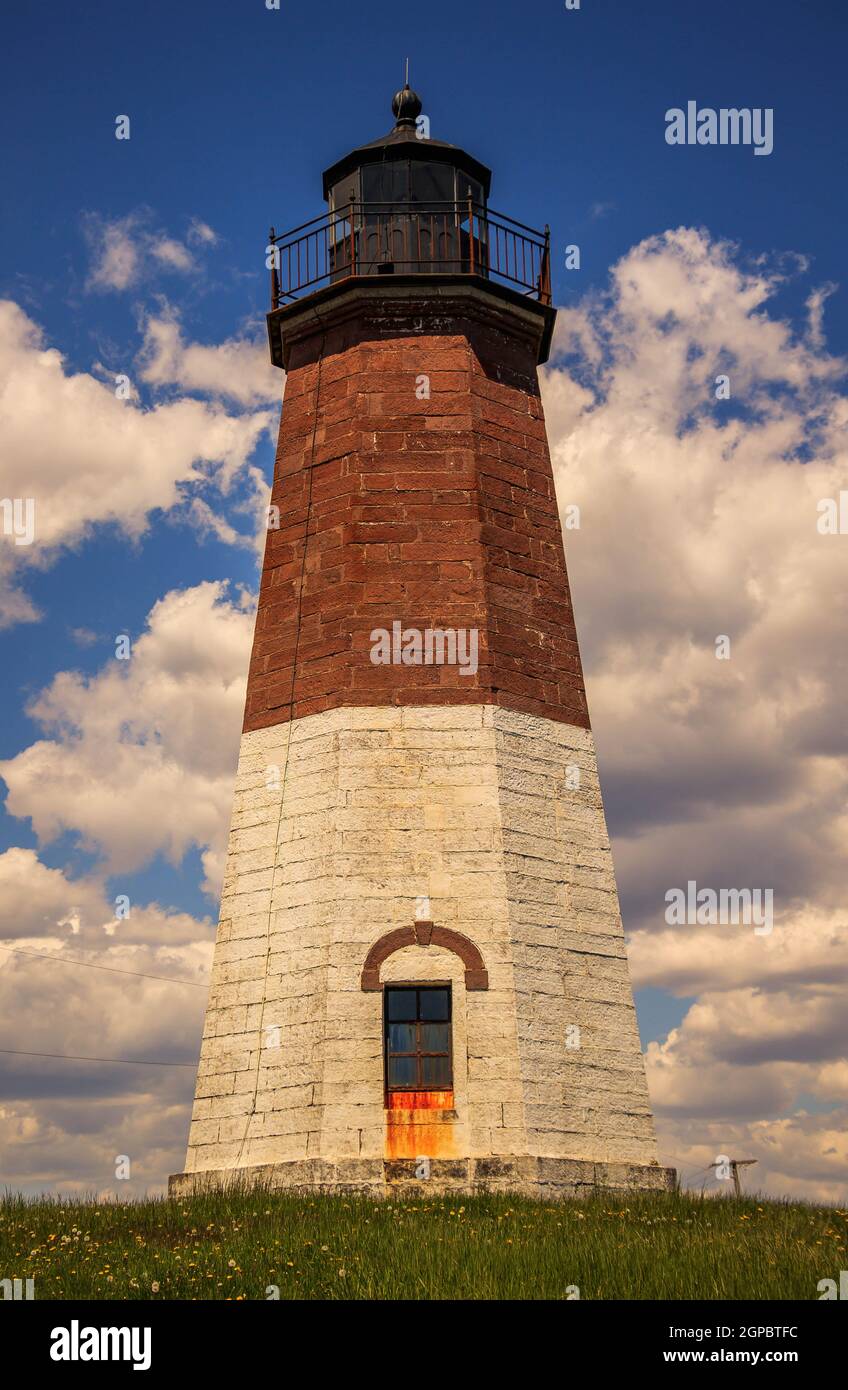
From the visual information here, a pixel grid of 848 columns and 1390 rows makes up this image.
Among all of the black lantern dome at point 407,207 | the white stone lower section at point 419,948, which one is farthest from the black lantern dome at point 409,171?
the white stone lower section at point 419,948

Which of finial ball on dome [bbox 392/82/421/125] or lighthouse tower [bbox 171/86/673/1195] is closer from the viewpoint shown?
lighthouse tower [bbox 171/86/673/1195]

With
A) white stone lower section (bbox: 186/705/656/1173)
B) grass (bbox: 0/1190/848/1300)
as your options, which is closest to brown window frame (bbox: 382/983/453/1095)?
white stone lower section (bbox: 186/705/656/1173)

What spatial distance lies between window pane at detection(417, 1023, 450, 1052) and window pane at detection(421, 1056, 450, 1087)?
0.34 feet

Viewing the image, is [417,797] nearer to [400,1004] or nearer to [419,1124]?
[400,1004]

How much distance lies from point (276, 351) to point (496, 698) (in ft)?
23.3

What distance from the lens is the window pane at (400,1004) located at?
1739cm

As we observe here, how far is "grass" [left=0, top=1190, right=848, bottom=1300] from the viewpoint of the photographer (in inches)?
449

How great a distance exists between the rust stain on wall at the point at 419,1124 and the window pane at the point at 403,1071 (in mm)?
124

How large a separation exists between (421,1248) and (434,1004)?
498 cm

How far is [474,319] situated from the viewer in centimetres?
2112
